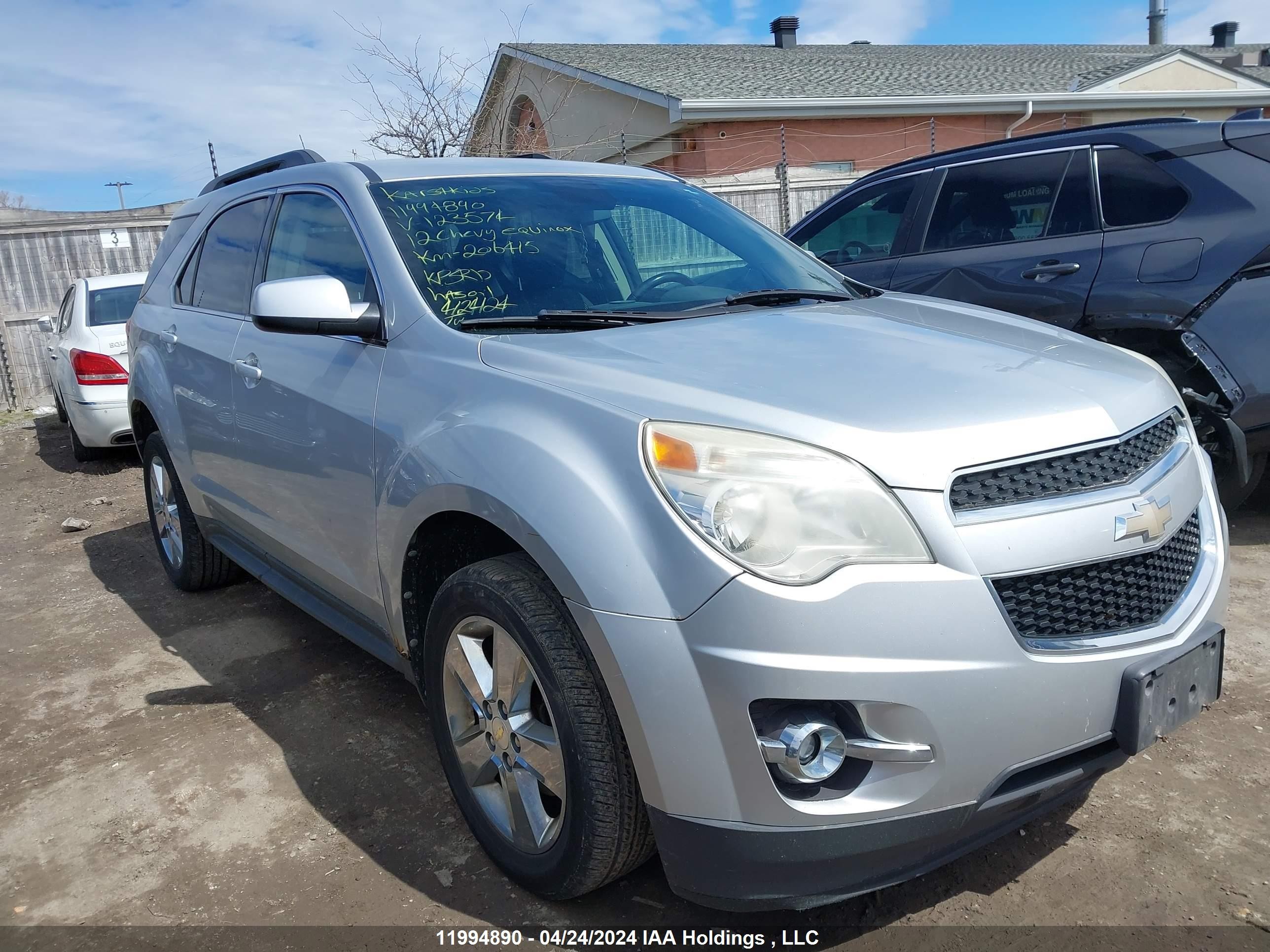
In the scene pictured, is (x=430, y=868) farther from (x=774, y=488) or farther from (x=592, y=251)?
(x=592, y=251)

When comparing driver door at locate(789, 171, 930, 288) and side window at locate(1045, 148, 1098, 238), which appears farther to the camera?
driver door at locate(789, 171, 930, 288)

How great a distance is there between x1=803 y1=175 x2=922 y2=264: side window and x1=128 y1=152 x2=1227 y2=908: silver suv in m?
2.86

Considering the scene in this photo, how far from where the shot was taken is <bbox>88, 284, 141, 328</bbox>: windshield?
28.4 ft

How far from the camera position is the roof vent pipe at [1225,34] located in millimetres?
31027

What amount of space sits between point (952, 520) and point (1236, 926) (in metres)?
1.21

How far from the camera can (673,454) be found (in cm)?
197

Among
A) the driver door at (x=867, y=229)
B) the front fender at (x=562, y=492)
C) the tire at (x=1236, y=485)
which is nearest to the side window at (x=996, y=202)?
the driver door at (x=867, y=229)

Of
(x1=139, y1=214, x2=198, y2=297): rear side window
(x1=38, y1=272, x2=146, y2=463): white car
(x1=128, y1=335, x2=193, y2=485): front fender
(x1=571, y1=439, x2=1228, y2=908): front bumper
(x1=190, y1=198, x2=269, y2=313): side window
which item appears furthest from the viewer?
(x1=38, y1=272, x2=146, y2=463): white car

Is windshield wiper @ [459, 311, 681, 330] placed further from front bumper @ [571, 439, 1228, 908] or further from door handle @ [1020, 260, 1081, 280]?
door handle @ [1020, 260, 1081, 280]

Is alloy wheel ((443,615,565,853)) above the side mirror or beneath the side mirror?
beneath

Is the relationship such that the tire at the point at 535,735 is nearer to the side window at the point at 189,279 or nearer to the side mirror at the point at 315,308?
the side mirror at the point at 315,308

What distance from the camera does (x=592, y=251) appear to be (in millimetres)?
3156

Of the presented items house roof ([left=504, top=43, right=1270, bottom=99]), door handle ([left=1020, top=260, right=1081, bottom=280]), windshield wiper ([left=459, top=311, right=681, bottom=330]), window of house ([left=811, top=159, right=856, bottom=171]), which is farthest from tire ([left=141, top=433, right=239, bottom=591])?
window of house ([left=811, top=159, right=856, bottom=171])

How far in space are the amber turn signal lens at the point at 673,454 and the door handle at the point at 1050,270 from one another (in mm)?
3450
